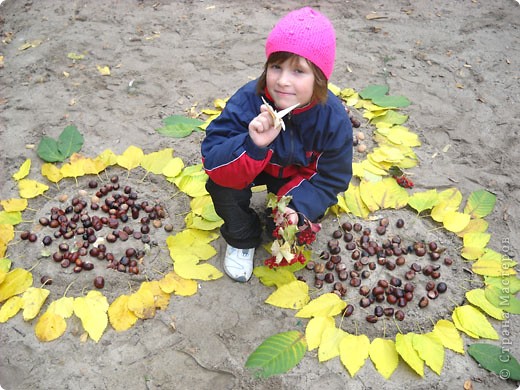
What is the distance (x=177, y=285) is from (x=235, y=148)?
913 mm

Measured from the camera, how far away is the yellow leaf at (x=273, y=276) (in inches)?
103

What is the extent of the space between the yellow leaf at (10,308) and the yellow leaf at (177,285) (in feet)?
2.39

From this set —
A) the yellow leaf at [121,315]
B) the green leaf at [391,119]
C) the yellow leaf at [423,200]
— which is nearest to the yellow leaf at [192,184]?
the yellow leaf at [121,315]

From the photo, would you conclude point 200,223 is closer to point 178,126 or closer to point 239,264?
point 239,264

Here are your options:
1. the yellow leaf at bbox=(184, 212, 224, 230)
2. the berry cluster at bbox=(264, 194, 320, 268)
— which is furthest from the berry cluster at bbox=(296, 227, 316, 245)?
the yellow leaf at bbox=(184, 212, 224, 230)

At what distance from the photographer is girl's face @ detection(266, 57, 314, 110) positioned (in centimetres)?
205

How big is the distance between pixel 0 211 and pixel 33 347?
100 cm

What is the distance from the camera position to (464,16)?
4781mm

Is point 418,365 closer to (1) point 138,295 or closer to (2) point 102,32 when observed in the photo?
(1) point 138,295

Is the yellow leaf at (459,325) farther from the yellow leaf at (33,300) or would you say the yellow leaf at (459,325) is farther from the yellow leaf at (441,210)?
the yellow leaf at (33,300)

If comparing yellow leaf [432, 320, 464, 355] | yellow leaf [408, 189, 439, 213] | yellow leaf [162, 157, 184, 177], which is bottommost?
yellow leaf [432, 320, 464, 355]

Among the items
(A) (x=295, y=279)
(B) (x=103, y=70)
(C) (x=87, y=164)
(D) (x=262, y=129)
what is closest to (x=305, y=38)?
(D) (x=262, y=129)

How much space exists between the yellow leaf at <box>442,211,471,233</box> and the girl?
83 cm

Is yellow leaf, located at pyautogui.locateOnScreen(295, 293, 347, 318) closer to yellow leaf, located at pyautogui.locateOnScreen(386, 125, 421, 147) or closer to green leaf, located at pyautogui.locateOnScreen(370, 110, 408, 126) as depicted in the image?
yellow leaf, located at pyautogui.locateOnScreen(386, 125, 421, 147)
